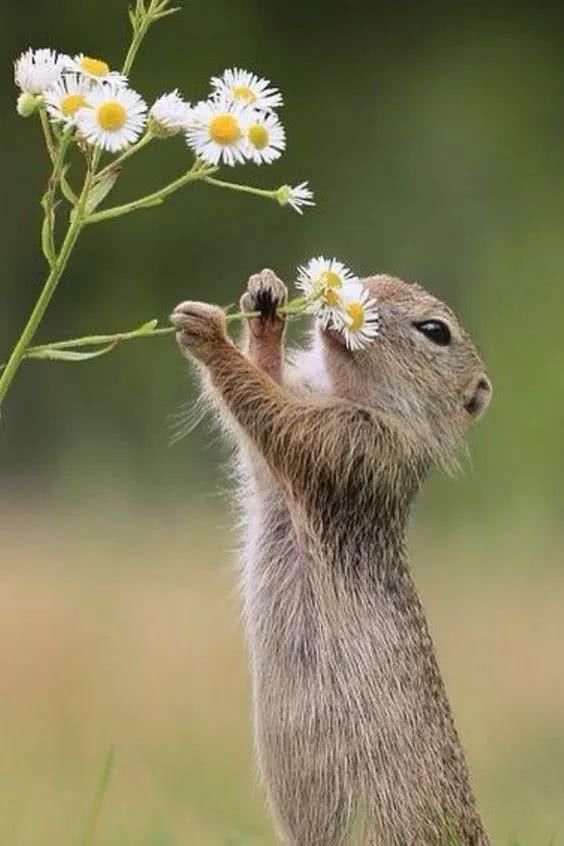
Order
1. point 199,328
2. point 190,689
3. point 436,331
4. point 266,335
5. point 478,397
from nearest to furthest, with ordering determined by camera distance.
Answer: point 199,328 < point 266,335 < point 436,331 < point 478,397 < point 190,689

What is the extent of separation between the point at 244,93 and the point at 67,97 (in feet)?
1.28

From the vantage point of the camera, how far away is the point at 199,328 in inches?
211

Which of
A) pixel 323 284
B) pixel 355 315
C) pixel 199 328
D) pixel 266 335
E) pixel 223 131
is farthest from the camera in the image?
pixel 266 335

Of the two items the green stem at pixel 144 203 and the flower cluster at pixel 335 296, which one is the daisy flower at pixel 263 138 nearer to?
the green stem at pixel 144 203

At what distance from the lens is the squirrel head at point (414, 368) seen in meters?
5.67

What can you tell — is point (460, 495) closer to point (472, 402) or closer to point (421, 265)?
point (421, 265)

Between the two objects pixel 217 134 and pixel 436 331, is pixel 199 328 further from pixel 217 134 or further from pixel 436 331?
pixel 217 134

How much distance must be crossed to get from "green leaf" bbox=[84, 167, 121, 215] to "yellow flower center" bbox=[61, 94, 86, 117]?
5.1 inches

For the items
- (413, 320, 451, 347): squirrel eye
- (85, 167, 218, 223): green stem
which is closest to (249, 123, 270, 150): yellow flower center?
(85, 167, 218, 223): green stem

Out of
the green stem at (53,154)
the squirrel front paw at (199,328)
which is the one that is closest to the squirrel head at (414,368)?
the squirrel front paw at (199,328)

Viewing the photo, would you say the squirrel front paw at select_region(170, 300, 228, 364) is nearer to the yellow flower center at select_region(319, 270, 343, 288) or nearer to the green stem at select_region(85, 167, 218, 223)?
the yellow flower center at select_region(319, 270, 343, 288)

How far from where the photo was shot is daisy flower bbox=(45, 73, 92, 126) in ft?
13.5

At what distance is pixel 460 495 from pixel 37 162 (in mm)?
6428

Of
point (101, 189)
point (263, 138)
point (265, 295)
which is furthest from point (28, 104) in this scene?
point (265, 295)
